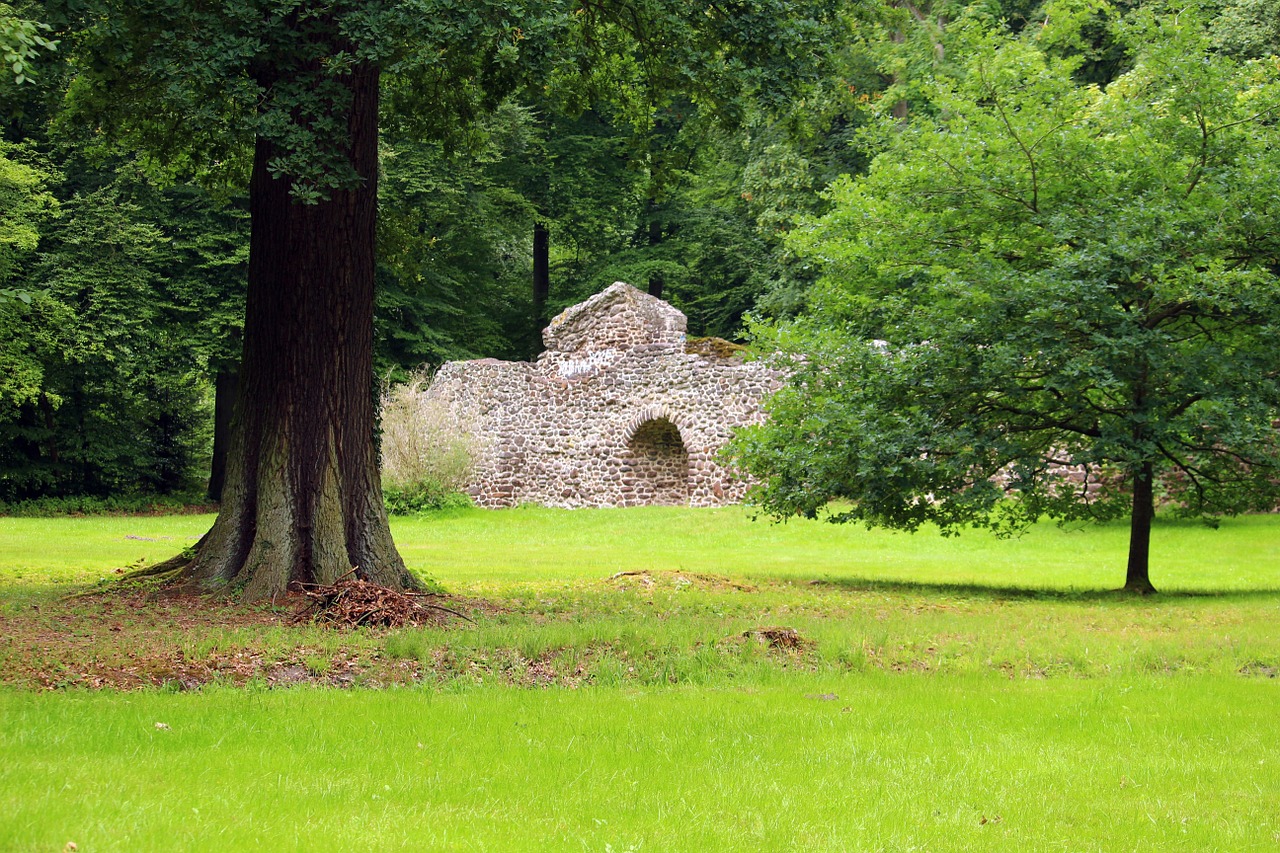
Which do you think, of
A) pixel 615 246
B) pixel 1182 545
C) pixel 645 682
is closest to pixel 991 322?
pixel 645 682

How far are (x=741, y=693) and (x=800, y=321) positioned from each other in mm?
8642

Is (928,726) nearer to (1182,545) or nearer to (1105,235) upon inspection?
(1105,235)

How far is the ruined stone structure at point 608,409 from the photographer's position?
25.7 m

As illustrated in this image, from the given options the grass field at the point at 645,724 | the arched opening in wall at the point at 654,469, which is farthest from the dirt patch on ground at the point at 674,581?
the arched opening in wall at the point at 654,469

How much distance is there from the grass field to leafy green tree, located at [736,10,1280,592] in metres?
1.79

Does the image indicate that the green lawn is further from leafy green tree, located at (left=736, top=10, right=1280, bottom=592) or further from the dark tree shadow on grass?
leafy green tree, located at (left=736, top=10, right=1280, bottom=592)

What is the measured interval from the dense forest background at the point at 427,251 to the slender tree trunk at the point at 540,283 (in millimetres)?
77

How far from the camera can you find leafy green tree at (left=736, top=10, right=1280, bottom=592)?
39.5ft

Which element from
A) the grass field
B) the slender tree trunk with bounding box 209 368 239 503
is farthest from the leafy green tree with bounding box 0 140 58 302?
the grass field

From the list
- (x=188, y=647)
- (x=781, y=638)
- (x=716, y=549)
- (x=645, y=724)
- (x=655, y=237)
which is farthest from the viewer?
(x=655, y=237)

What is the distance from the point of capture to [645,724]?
5.64 meters

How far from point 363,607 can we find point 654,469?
19270 mm

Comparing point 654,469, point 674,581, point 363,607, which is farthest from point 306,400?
point 654,469

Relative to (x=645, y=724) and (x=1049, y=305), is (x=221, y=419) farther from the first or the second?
(x=645, y=724)
